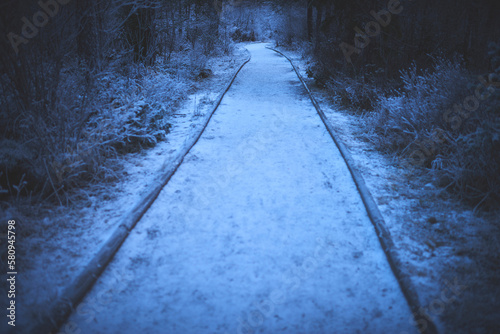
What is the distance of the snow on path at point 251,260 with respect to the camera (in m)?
2.40

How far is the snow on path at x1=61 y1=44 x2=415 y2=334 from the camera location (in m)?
2.40

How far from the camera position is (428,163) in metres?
4.85

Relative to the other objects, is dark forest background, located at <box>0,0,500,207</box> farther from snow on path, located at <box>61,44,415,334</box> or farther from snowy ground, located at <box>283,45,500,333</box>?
snow on path, located at <box>61,44,415,334</box>

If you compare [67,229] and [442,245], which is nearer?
[442,245]

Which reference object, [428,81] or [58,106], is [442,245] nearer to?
[428,81]

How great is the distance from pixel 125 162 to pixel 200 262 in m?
2.69

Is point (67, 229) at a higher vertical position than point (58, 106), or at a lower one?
lower

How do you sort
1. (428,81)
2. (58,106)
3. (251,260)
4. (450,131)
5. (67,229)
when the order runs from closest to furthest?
(251,260) → (67,229) → (58,106) → (450,131) → (428,81)

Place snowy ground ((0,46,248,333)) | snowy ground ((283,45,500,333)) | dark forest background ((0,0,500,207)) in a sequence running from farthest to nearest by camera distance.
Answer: dark forest background ((0,0,500,207)) < snowy ground ((0,46,248,333)) < snowy ground ((283,45,500,333))

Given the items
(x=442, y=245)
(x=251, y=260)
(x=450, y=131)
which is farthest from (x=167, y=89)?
(x=442, y=245)

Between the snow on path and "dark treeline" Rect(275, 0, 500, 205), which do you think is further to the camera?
"dark treeline" Rect(275, 0, 500, 205)

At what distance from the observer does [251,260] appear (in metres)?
3.03

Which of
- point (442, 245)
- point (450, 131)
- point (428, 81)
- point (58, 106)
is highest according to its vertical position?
point (428, 81)

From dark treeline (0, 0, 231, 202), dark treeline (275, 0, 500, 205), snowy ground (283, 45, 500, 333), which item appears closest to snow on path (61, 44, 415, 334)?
snowy ground (283, 45, 500, 333)
